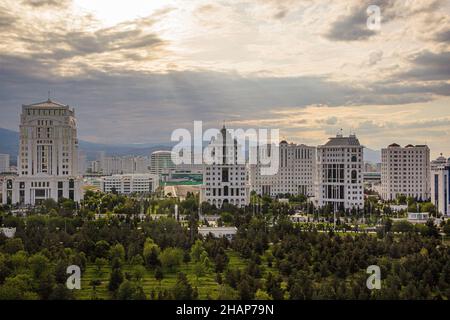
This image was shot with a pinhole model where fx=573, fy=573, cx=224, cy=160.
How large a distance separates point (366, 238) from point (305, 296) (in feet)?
9.84

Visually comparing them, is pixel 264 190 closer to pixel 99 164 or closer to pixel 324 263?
pixel 99 164

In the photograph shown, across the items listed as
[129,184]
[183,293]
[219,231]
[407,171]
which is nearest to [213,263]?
[183,293]

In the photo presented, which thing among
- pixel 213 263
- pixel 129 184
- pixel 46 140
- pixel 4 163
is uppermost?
pixel 46 140

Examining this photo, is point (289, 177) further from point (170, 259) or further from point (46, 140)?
point (170, 259)

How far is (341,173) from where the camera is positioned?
13.8 meters

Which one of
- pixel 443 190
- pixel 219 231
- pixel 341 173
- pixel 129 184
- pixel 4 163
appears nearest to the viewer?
pixel 219 231

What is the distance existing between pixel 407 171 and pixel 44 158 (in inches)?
402

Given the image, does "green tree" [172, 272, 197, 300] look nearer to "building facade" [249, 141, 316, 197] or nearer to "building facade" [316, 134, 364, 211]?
"building facade" [316, 134, 364, 211]

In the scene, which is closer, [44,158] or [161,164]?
[44,158]

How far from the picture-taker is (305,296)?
500cm

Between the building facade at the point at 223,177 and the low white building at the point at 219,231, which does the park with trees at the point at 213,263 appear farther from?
the building facade at the point at 223,177

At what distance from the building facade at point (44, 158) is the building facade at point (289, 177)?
235 inches

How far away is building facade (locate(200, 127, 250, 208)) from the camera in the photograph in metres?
13.8

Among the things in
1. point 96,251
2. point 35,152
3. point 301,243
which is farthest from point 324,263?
point 35,152
